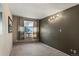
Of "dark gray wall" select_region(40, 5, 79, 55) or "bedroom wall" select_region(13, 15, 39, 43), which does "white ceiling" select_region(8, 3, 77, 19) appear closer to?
"dark gray wall" select_region(40, 5, 79, 55)

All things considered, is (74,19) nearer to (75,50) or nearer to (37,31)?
(75,50)

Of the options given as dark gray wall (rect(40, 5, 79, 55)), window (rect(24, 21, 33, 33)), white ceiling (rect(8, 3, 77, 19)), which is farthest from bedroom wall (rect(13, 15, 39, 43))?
dark gray wall (rect(40, 5, 79, 55))

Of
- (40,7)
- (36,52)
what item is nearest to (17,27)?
(36,52)

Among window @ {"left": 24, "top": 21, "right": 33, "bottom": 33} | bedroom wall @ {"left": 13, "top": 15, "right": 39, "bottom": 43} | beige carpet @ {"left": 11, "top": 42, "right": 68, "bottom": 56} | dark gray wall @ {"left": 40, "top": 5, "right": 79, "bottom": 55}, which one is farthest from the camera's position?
window @ {"left": 24, "top": 21, "right": 33, "bottom": 33}

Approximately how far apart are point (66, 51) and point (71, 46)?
0.46 m

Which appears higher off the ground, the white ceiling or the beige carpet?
the white ceiling

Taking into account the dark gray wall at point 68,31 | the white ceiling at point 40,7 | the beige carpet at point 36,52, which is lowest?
the beige carpet at point 36,52

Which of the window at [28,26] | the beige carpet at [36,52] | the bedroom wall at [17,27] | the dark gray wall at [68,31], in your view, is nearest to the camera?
the dark gray wall at [68,31]

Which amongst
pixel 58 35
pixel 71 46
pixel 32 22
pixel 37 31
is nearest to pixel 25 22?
pixel 32 22

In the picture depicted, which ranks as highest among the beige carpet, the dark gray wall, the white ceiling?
the white ceiling

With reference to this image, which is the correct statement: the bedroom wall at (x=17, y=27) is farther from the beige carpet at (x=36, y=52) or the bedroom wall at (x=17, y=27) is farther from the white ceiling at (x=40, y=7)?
the white ceiling at (x=40, y=7)

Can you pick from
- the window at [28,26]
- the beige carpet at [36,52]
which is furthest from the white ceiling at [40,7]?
the window at [28,26]

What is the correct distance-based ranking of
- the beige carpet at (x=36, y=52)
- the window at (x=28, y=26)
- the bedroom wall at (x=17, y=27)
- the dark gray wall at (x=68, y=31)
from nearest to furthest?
the dark gray wall at (x=68, y=31) < the beige carpet at (x=36, y=52) < the bedroom wall at (x=17, y=27) < the window at (x=28, y=26)

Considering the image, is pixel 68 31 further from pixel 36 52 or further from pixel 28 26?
pixel 28 26
